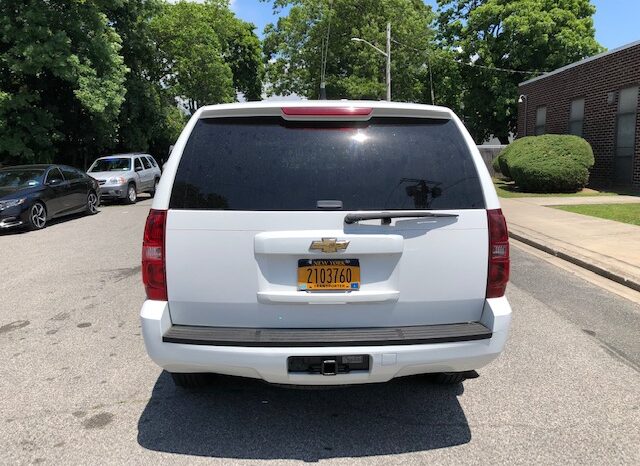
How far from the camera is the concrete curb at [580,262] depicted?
6.78 m

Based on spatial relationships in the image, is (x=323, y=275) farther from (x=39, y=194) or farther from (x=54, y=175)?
(x=54, y=175)

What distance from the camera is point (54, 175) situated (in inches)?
526

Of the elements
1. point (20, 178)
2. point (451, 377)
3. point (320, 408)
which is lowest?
point (320, 408)

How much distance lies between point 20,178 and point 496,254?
42.0ft

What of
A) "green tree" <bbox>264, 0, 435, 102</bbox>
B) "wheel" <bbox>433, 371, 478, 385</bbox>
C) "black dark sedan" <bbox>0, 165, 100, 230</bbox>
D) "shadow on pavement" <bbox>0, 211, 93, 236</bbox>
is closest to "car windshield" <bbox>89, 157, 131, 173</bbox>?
"shadow on pavement" <bbox>0, 211, 93, 236</bbox>

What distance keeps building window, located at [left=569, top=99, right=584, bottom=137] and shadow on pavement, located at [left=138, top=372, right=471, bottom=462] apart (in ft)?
61.6

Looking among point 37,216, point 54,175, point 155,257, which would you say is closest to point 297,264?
point 155,257

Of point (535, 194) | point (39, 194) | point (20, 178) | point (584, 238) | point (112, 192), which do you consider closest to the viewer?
point (584, 238)

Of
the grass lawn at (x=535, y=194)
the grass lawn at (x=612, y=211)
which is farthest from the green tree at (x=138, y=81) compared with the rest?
the grass lawn at (x=612, y=211)

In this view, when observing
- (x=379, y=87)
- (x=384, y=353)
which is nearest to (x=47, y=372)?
(x=384, y=353)

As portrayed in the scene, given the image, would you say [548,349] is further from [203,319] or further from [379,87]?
[379,87]

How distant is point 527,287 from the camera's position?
679cm

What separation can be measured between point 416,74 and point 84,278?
41.2 metres

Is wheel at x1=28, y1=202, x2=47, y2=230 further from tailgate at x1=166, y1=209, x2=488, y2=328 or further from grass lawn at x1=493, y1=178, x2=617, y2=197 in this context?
grass lawn at x1=493, y1=178, x2=617, y2=197
